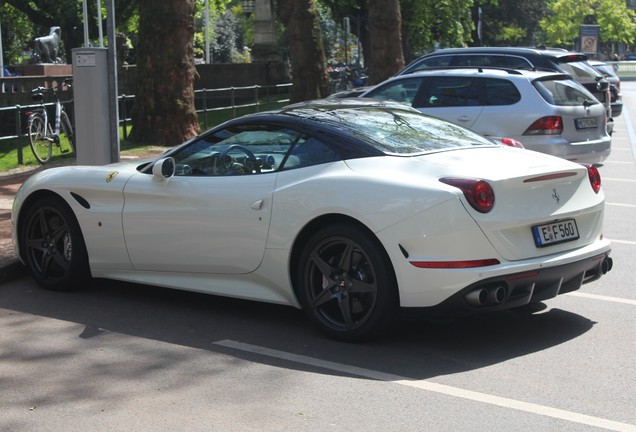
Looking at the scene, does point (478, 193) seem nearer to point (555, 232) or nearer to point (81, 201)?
point (555, 232)

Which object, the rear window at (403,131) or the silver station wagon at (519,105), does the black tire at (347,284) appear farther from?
the silver station wagon at (519,105)

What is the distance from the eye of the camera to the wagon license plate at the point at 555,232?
6230 millimetres

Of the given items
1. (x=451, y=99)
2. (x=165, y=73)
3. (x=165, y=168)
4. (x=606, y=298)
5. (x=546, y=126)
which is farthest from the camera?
(x=165, y=73)

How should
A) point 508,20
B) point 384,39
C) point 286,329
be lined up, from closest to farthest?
point 286,329 → point 384,39 → point 508,20

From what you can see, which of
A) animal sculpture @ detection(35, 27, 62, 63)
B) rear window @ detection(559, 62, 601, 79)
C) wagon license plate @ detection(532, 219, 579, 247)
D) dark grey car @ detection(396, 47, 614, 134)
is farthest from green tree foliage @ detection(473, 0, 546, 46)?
wagon license plate @ detection(532, 219, 579, 247)

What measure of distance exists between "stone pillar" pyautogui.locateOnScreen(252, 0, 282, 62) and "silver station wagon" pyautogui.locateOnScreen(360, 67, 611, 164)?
27.8m

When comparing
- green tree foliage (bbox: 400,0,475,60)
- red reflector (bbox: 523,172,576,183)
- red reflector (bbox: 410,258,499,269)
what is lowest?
red reflector (bbox: 410,258,499,269)

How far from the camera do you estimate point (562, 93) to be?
13.9m

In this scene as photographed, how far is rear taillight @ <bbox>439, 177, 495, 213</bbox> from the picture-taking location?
5.98 m

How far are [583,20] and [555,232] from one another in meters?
109

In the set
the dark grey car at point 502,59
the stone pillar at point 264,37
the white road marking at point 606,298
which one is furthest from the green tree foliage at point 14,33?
the white road marking at point 606,298

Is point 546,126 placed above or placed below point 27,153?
above

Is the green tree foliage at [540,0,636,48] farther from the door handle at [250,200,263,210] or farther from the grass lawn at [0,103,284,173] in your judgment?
the door handle at [250,200,263,210]

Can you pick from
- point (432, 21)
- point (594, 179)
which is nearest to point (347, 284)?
point (594, 179)
